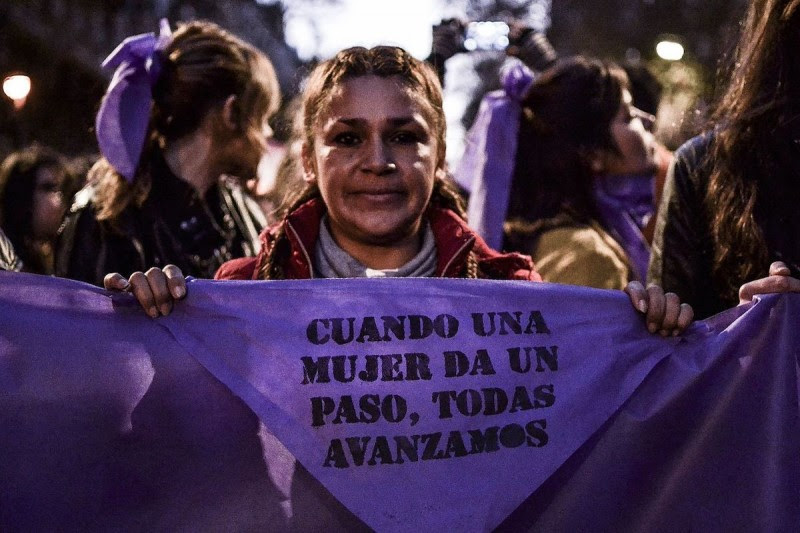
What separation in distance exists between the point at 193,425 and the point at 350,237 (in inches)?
28.6

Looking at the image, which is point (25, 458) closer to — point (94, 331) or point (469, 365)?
point (94, 331)

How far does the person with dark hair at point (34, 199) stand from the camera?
18.3 ft

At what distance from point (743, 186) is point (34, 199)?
170 inches

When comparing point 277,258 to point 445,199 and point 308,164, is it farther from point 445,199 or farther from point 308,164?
point 445,199

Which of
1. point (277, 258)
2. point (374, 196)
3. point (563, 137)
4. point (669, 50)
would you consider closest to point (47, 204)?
point (563, 137)

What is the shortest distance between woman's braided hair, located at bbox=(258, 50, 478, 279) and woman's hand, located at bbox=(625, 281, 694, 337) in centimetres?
54

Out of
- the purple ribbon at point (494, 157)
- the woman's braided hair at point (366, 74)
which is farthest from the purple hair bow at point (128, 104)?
the purple ribbon at point (494, 157)

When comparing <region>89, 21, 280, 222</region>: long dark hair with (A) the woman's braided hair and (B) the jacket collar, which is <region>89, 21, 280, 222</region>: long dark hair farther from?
(B) the jacket collar

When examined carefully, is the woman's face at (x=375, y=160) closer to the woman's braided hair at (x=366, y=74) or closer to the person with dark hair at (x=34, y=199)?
the woman's braided hair at (x=366, y=74)

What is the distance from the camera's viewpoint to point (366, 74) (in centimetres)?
269

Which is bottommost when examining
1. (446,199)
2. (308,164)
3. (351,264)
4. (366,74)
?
(351,264)

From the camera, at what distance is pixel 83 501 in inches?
82.4

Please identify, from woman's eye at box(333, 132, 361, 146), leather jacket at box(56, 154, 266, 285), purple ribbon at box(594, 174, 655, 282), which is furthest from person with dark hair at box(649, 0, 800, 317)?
leather jacket at box(56, 154, 266, 285)

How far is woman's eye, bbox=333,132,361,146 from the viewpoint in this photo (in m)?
2.66
